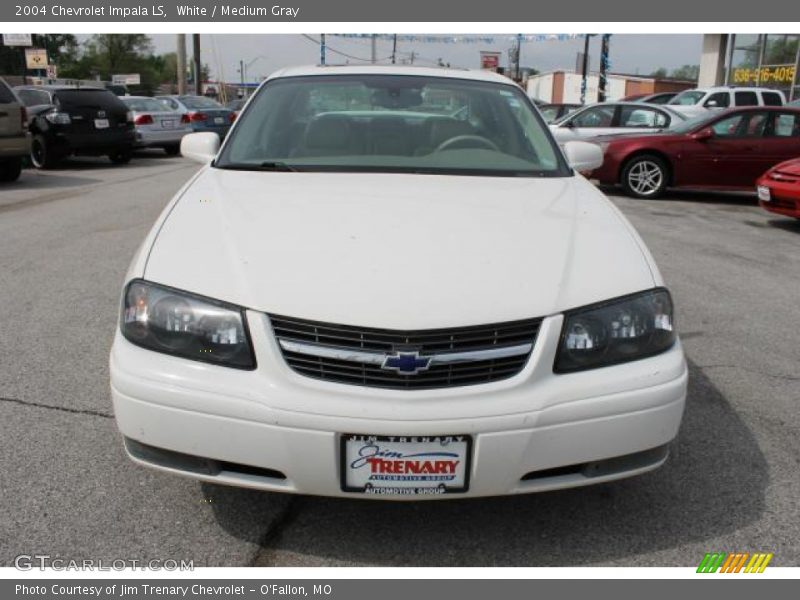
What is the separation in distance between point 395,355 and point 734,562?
1335mm

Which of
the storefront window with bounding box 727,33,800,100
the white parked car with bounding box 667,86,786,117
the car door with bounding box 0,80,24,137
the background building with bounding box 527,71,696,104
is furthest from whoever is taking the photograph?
the background building with bounding box 527,71,696,104

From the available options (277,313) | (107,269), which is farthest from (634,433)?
(107,269)

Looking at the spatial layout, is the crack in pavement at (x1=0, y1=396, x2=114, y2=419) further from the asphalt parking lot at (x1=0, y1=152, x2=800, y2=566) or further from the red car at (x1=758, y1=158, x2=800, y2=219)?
the red car at (x1=758, y1=158, x2=800, y2=219)

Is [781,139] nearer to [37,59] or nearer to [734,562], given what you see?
[734,562]

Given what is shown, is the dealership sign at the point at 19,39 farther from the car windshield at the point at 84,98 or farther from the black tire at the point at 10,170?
the black tire at the point at 10,170

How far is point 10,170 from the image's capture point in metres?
12.7

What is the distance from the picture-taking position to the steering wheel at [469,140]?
3760 mm

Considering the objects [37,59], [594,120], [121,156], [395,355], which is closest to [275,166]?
[395,355]

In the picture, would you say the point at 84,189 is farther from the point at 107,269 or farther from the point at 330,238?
the point at 330,238

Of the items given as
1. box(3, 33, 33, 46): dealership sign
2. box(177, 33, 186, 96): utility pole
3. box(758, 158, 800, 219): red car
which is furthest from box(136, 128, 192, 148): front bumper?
box(3, 33, 33, 46): dealership sign

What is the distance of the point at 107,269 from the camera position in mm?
6301

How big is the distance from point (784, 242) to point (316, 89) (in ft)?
20.7
